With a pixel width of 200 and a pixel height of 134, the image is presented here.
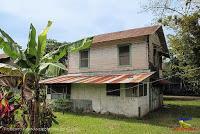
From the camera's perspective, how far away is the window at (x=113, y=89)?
19528 millimetres

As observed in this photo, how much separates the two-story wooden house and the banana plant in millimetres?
9367

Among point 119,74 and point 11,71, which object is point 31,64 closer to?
point 11,71

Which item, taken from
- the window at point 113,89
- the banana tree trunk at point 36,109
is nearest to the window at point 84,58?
the window at point 113,89

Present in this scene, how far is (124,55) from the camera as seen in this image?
20594 mm

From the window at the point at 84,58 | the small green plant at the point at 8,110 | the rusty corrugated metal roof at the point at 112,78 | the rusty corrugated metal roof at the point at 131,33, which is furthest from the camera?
the window at the point at 84,58

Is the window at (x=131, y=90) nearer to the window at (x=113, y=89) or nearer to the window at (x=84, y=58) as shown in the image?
the window at (x=113, y=89)

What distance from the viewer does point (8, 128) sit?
800 centimetres

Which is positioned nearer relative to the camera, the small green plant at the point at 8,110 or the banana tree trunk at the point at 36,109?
the banana tree trunk at the point at 36,109

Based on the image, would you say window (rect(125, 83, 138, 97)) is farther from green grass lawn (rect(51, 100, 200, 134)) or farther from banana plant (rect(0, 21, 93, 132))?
banana plant (rect(0, 21, 93, 132))

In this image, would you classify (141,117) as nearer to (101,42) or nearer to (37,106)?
(101,42)

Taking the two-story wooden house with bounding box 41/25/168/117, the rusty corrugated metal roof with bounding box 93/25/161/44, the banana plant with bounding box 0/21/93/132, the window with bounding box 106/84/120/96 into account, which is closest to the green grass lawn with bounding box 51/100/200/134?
the two-story wooden house with bounding box 41/25/168/117

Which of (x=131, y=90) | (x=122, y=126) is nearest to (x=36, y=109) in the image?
(x=122, y=126)

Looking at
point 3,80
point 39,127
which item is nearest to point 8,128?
point 39,127

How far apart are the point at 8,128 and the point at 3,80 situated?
137 centimetres
